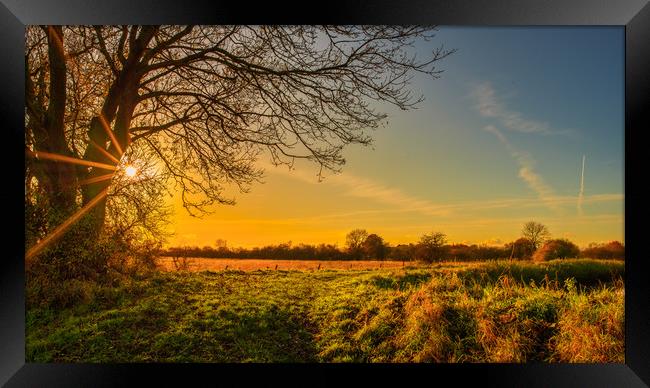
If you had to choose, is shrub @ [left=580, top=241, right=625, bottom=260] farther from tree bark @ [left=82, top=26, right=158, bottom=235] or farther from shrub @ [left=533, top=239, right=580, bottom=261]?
tree bark @ [left=82, top=26, right=158, bottom=235]

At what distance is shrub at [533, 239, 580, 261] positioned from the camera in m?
4.97

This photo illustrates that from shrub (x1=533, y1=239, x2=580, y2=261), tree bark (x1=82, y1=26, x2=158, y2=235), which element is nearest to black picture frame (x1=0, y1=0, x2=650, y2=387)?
shrub (x1=533, y1=239, x2=580, y2=261)

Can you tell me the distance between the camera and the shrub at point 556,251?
4.97 metres

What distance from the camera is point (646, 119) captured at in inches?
137

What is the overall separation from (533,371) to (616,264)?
2183 mm

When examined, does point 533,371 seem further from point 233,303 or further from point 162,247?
point 162,247

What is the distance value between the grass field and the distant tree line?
131mm

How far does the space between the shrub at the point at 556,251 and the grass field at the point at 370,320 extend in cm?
11

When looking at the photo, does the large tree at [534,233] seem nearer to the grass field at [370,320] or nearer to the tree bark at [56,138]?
the grass field at [370,320]
